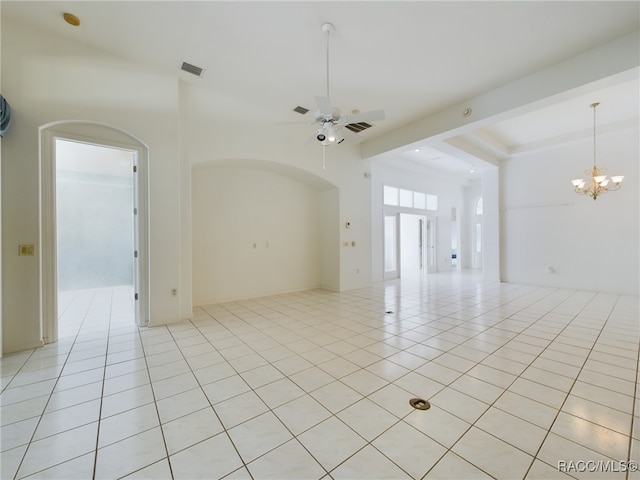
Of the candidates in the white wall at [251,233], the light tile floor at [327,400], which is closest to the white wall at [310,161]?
the white wall at [251,233]

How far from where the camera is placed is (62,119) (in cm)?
312

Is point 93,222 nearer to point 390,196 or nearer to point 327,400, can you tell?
point 327,400

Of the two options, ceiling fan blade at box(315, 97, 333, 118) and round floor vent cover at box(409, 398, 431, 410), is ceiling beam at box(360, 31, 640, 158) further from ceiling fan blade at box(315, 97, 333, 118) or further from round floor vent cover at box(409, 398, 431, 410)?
round floor vent cover at box(409, 398, 431, 410)

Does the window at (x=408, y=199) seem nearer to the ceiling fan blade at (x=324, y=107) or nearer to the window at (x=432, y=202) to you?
the window at (x=432, y=202)

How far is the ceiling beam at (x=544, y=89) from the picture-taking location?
3.00 meters

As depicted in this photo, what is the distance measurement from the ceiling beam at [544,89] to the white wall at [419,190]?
252 cm

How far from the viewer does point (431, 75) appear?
3.70 m

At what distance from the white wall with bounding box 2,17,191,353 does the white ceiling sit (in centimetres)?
23

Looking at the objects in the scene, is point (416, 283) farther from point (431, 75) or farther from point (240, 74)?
point (240, 74)

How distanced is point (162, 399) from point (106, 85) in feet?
12.7

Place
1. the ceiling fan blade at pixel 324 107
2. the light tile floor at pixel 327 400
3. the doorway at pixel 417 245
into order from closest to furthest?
the light tile floor at pixel 327 400
the ceiling fan blade at pixel 324 107
the doorway at pixel 417 245

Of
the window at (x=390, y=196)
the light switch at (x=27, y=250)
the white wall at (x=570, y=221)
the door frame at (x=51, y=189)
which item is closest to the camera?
the light switch at (x=27, y=250)

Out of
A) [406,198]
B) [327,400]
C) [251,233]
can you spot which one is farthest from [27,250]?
[406,198]

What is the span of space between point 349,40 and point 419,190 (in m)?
6.70
